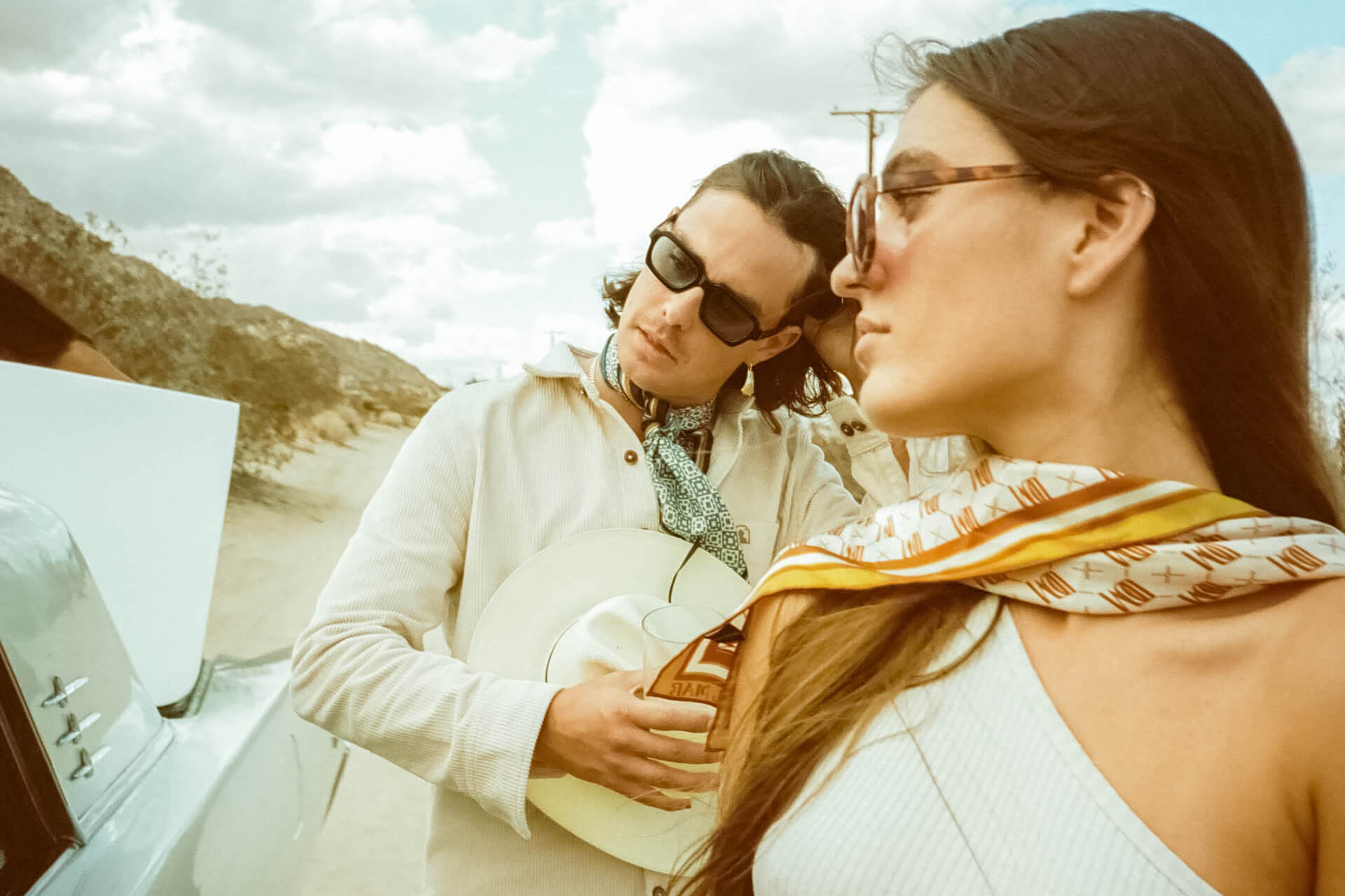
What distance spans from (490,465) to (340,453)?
1844 centimetres

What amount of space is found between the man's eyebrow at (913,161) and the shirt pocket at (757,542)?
956mm

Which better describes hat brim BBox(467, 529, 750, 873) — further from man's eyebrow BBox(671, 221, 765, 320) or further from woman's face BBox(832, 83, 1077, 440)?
woman's face BBox(832, 83, 1077, 440)

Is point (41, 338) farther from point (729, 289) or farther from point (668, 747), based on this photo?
point (668, 747)

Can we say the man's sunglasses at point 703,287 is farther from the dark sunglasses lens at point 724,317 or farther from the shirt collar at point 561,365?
the shirt collar at point 561,365

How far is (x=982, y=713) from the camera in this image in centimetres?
103

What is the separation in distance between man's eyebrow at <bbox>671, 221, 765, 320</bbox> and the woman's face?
740mm

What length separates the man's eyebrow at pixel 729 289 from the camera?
190 cm

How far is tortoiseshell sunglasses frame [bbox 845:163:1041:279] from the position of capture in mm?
1089

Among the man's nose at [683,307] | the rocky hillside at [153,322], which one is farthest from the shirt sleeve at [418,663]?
the rocky hillside at [153,322]

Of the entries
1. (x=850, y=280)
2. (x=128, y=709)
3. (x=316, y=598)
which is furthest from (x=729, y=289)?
(x=316, y=598)

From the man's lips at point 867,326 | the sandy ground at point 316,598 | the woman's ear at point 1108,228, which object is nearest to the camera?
the woman's ear at point 1108,228

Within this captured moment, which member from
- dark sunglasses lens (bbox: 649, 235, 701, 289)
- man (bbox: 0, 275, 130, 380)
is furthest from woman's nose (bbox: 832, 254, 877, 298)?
man (bbox: 0, 275, 130, 380)

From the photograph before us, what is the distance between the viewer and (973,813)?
973 mm

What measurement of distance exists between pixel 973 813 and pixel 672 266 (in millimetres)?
1236
